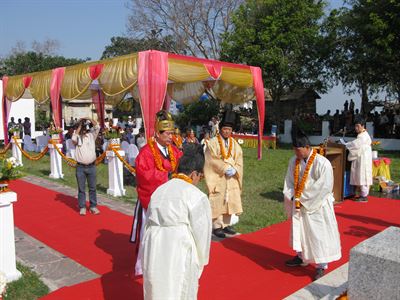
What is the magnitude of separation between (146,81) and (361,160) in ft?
15.4

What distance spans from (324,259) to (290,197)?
0.75m

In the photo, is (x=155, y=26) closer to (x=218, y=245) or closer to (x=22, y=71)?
(x=22, y=71)

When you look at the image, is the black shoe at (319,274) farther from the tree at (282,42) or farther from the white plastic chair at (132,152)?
the tree at (282,42)

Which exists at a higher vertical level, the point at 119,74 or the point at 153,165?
the point at 119,74

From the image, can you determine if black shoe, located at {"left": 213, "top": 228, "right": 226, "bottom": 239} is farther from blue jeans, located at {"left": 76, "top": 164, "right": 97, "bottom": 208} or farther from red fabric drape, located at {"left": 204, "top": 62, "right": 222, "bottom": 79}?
red fabric drape, located at {"left": 204, "top": 62, "right": 222, "bottom": 79}

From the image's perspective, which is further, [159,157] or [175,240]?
[159,157]

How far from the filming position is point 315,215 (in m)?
4.24

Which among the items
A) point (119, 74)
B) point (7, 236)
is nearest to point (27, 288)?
point (7, 236)

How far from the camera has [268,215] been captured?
6934 mm

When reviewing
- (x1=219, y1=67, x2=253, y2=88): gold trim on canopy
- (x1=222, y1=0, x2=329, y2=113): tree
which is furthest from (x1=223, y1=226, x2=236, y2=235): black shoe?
(x1=222, y1=0, x2=329, y2=113): tree

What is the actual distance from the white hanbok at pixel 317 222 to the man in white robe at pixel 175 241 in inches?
73.2

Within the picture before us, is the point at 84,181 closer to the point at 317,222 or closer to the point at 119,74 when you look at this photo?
the point at 119,74

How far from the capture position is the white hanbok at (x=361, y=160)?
26.2 feet

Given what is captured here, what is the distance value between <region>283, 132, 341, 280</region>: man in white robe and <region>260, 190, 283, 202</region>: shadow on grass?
3865 millimetres
